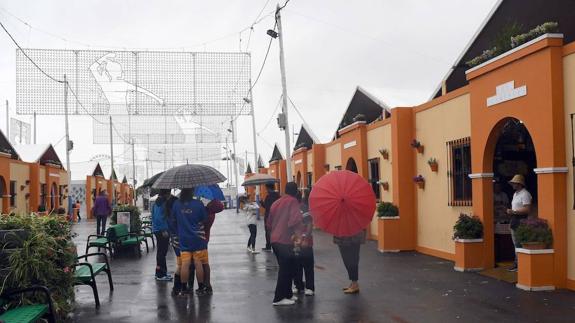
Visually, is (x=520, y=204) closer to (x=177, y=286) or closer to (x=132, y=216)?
(x=177, y=286)

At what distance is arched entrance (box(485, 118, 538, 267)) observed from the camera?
10.9 metres

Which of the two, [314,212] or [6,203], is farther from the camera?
[6,203]

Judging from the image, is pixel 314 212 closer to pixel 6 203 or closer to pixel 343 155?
pixel 343 155

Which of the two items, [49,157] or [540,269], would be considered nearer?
[540,269]

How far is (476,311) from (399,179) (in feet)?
22.1

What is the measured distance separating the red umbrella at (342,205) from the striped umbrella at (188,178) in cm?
175

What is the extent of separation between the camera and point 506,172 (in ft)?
36.4

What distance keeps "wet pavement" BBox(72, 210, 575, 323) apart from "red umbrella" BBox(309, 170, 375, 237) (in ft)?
3.47

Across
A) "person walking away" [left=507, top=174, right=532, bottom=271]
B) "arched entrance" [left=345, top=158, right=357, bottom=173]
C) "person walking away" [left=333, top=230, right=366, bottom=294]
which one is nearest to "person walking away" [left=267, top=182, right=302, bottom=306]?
"person walking away" [left=333, top=230, right=366, bottom=294]

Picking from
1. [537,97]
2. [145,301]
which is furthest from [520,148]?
[145,301]

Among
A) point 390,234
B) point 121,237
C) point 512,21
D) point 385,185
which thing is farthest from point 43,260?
point 385,185

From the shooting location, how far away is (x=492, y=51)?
991cm

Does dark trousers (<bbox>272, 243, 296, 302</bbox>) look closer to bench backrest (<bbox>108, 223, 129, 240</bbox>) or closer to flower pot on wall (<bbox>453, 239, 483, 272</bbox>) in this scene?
flower pot on wall (<bbox>453, 239, 483, 272</bbox>)

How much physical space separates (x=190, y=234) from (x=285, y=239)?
145 centimetres
